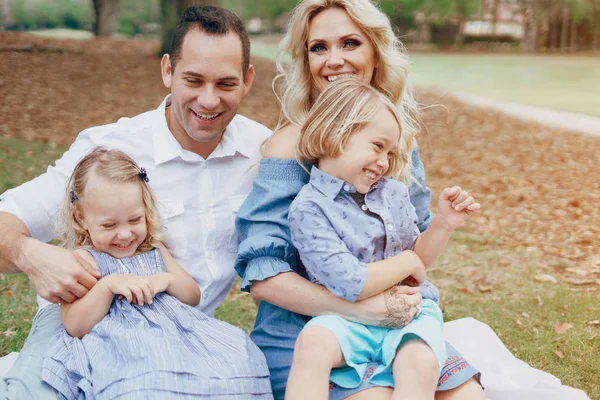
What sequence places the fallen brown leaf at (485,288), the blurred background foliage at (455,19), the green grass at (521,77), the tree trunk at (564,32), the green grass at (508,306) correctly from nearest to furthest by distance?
the green grass at (508,306), the fallen brown leaf at (485,288), the green grass at (521,77), the blurred background foliage at (455,19), the tree trunk at (564,32)

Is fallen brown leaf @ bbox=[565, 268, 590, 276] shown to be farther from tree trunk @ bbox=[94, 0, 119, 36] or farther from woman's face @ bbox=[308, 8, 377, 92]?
tree trunk @ bbox=[94, 0, 119, 36]

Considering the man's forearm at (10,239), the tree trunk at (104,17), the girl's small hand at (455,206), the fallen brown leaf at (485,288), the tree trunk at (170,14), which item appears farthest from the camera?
the tree trunk at (104,17)

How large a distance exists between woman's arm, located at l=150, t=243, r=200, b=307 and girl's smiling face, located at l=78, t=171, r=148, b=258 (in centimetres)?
19

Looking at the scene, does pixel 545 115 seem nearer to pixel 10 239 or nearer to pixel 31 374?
pixel 10 239

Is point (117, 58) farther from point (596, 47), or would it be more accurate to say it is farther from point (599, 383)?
point (596, 47)

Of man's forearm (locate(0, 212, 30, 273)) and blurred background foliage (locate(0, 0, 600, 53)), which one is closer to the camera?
man's forearm (locate(0, 212, 30, 273))

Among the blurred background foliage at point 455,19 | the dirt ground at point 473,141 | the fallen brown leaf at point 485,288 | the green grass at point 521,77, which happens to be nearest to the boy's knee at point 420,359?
the fallen brown leaf at point 485,288

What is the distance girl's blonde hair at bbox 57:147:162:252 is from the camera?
2.88 meters

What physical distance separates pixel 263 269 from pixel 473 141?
1230cm

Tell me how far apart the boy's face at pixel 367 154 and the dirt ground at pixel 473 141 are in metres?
4.29

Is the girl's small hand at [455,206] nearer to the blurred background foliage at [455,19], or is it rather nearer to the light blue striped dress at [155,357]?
the light blue striped dress at [155,357]

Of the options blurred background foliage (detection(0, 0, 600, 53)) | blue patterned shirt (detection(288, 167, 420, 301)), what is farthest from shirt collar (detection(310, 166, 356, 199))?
blurred background foliage (detection(0, 0, 600, 53))

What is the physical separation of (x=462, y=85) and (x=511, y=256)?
1904 cm

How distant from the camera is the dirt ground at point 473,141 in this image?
329 inches
